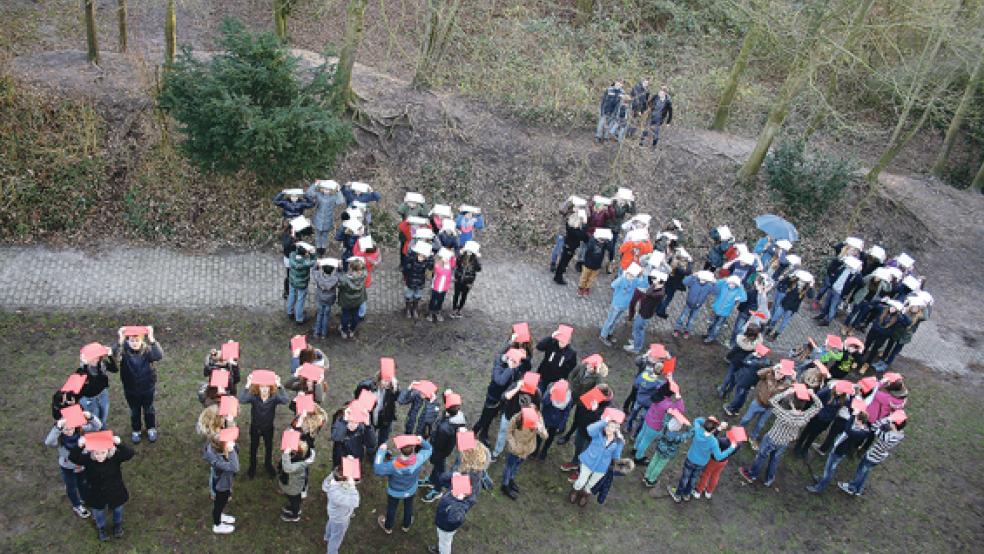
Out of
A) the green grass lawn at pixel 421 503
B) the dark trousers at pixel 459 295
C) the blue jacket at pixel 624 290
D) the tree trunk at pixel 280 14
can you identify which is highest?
the tree trunk at pixel 280 14

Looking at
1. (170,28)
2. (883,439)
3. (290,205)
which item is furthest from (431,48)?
(883,439)

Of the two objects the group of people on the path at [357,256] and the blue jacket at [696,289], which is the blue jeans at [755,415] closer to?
the blue jacket at [696,289]

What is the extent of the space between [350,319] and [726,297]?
22.2 feet

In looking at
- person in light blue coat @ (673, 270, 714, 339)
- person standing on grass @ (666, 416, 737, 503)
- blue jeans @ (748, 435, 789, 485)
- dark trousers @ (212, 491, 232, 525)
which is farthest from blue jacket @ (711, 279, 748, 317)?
dark trousers @ (212, 491, 232, 525)

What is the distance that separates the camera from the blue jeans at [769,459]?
1038cm

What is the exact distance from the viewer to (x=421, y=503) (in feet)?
30.1

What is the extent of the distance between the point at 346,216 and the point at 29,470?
241 inches

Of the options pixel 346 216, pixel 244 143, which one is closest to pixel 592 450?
pixel 346 216

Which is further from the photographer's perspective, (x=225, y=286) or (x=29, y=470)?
(x=225, y=286)

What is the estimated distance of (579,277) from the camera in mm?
15023

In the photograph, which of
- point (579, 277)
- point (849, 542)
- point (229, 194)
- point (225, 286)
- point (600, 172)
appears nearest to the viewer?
point (849, 542)

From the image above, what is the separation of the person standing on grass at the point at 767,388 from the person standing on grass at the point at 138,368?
8.42m


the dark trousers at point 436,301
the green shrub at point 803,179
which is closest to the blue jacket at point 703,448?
the dark trousers at point 436,301

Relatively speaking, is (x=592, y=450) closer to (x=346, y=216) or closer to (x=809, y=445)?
(x=809, y=445)
